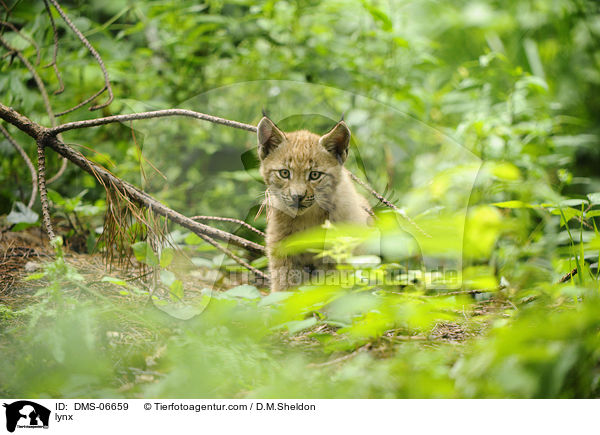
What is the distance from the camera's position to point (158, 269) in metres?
1.74

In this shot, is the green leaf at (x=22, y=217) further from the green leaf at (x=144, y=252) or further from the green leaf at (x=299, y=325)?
the green leaf at (x=299, y=325)

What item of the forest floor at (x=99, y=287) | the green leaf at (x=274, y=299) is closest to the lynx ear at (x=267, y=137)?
the forest floor at (x=99, y=287)

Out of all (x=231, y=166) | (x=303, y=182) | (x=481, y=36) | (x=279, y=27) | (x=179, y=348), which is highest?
(x=481, y=36)

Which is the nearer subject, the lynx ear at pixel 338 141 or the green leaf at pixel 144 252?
the green leaf at pixel 144 252

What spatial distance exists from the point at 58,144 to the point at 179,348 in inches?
43.7

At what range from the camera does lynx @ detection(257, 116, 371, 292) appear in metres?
2.09

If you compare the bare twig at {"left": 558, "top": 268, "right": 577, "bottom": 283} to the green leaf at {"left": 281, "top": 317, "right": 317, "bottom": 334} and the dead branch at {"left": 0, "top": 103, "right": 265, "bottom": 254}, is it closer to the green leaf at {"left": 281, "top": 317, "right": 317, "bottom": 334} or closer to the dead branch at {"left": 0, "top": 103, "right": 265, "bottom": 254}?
the green leaf at {"left": 281, "top": 317, "right": 317, "bottom": 334}

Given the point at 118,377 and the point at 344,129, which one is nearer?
the point at 118,377

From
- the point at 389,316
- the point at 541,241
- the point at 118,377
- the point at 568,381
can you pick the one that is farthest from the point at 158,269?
the point at 541,241

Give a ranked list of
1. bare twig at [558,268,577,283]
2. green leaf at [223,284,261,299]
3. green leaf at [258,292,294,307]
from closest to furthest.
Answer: green leaf at [258,292,294,307]
green leaf at [223,284,261,299]
bare twig at [558,268,577,283]

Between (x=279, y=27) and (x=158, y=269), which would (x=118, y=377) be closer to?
(x=158, y=269)
